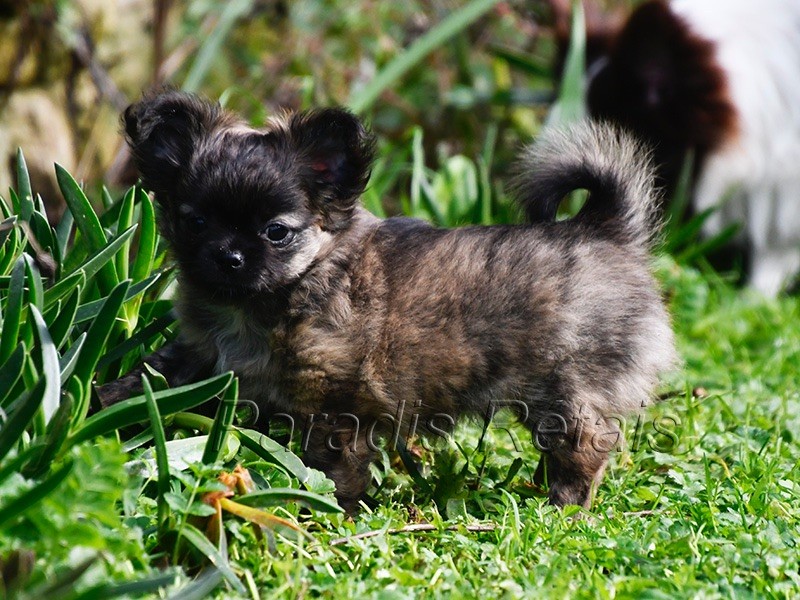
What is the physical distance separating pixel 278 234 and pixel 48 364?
73 centimetres

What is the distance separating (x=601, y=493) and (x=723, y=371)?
1.45 metres

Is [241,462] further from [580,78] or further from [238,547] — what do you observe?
[580,78]

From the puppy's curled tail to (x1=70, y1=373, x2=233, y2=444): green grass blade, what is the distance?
3.90 ft

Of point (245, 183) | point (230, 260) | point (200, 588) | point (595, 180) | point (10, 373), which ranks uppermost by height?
point (595, 180)

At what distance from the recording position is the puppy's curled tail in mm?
2984

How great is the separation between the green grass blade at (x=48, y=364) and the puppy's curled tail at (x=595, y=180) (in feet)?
4.78

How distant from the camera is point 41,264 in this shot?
9.12 feet

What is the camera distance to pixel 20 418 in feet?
6.70

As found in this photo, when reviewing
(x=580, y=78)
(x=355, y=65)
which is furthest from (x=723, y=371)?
(x=355, y=65)

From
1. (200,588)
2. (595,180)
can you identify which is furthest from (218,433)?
(595,180)

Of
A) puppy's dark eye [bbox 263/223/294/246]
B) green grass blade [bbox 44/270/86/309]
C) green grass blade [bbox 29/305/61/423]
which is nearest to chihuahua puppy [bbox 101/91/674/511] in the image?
puppy's dark eye [bbox 263/223/294/246]

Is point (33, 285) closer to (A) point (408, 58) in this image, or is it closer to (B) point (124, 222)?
(B) point (124, 222)

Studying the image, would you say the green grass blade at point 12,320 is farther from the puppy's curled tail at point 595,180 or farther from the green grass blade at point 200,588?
the puppy's curled tail at point 595,180

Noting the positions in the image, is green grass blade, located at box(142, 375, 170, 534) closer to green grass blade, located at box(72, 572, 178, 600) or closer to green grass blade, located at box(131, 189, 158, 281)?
green grass blade, located at box(72, 572, 178, 600)
